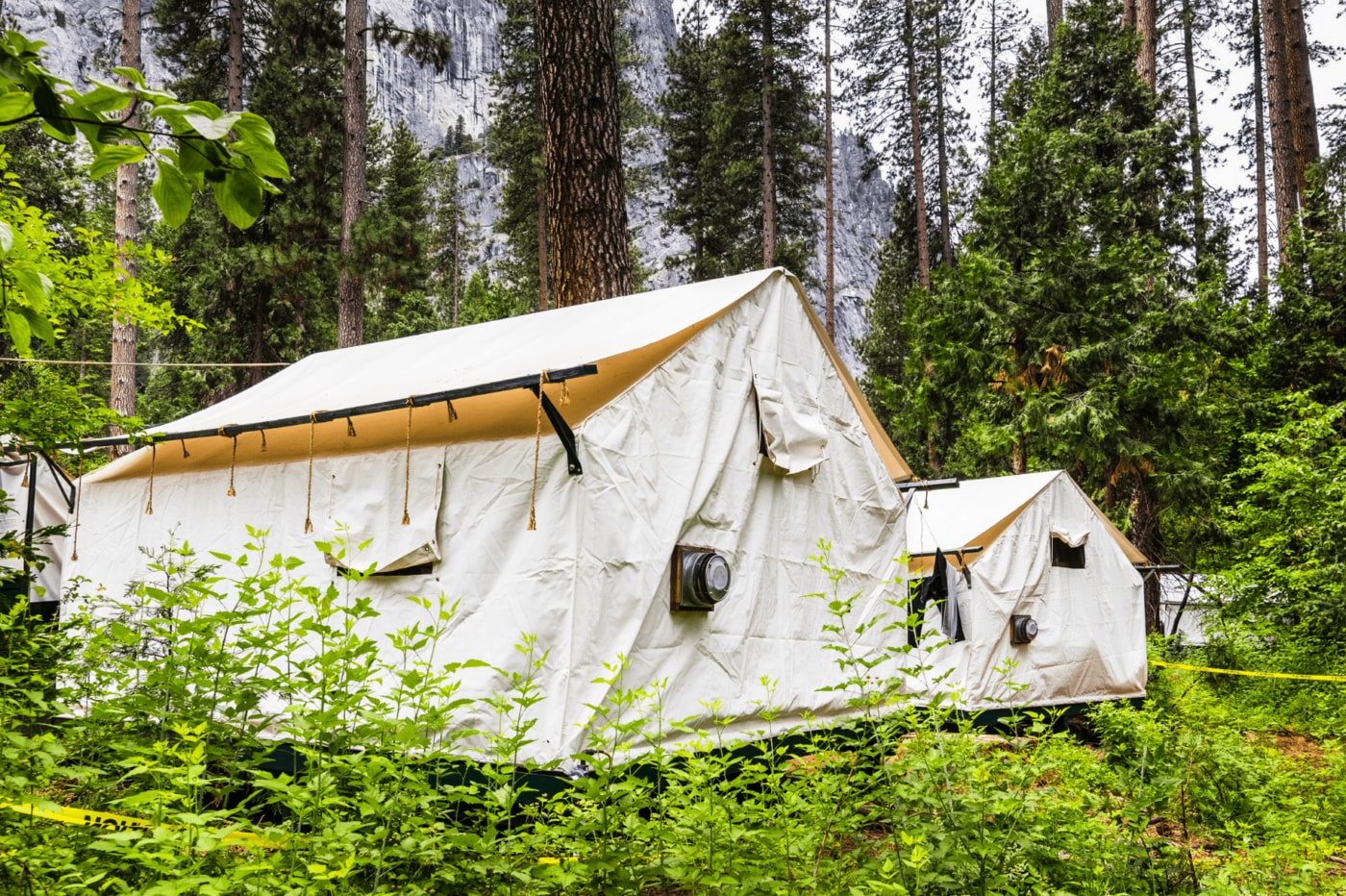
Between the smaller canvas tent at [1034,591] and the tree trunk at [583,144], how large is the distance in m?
3.52

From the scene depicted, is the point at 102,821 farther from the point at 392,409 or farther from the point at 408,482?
the point at 408,482

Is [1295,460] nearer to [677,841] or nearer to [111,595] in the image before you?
[677,841]

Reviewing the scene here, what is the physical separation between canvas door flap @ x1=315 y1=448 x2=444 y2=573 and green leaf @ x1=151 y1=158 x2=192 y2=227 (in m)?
3.79

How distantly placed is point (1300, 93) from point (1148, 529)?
6822mm

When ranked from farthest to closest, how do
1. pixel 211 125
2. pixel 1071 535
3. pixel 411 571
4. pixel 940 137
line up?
1. pixel 940 137
2. pixel 1071 535
3. pixel 411 571
4. pixel 211 125

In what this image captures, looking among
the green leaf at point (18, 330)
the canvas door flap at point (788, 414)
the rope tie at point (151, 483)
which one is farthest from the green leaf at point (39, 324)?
the rope tie at point (151, 483)

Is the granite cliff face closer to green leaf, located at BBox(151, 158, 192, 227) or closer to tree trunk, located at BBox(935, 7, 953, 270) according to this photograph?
tree trunk, located at BBox(935, 7, 953, 270)

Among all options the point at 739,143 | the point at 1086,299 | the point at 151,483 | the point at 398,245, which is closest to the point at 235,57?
the point at 398,245

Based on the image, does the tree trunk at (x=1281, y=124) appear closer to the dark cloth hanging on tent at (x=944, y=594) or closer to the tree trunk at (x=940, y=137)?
the dark cloth hanging on tent at (x=944, y=594)

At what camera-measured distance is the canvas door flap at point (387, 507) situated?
4.96m

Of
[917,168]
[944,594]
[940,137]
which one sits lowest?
[944,594]

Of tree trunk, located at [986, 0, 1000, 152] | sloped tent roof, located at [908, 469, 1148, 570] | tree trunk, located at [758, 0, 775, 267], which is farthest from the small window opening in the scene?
tree trunk, located at [986, 0, 1000, 152]

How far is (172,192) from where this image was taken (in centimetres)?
124

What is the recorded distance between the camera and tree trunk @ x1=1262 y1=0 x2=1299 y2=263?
13648 millimetres
